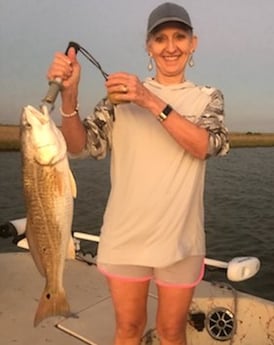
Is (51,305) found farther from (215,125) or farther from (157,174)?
(215,125)

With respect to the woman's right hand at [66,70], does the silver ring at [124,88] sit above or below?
below

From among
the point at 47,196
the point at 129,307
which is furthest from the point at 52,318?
the point at 47,196

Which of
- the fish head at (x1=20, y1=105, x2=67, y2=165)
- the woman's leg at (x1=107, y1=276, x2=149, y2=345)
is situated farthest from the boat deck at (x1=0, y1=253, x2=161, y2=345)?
the fish head at (x1=20, y1=105, x2=67, y2=165)

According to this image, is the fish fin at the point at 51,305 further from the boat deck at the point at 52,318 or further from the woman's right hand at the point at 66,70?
the boat deck at the point at 52,318

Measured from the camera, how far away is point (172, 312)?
287 centimetres

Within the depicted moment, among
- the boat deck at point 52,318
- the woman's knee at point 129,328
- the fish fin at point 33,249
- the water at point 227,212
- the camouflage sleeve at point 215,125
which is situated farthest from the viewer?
the water at point 227,212

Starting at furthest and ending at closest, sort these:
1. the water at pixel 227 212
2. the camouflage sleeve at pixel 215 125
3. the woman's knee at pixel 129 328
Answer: the water at pixel 227 212 → the woman's knee at pixel 129 328 → the camouflage sleeve at pixel 215 125

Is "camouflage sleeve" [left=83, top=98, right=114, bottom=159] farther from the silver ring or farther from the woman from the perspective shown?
the silver ring

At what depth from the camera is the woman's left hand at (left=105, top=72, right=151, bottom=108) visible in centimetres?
237

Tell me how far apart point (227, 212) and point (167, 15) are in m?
17.1

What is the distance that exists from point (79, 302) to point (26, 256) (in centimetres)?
161

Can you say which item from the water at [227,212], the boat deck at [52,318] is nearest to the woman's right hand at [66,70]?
the boat deck at [52,318]

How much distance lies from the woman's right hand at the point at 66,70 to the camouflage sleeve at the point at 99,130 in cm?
32

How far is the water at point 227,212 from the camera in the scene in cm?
1275
